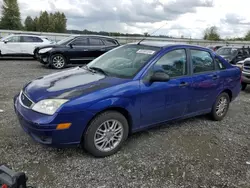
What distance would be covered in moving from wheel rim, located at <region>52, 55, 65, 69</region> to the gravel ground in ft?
24.0

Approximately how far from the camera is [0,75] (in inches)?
360

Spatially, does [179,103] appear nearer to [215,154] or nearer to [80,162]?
[215,154]

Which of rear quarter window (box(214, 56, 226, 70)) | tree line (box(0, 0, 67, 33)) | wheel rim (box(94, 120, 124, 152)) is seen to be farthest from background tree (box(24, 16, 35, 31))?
wheel rim (box(94, 120, 124, 152))

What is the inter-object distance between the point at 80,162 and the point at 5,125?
1.85 m

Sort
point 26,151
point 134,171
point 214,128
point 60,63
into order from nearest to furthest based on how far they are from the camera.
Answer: point 134,171
point 26,151
point 214,128
point 60,63

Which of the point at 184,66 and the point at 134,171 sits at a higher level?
the point at 184,66

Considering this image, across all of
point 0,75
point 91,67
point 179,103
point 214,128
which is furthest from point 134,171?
point 0,75

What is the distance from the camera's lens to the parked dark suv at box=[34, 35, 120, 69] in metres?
11.6

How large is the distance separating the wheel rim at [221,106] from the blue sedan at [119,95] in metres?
0.18

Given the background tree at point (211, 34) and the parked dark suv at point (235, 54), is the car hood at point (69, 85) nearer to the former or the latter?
the parked dark suv at point (235, 54)

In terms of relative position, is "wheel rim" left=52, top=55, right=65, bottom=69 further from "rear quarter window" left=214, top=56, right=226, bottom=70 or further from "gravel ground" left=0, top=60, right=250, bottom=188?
"rear quarter window" left=214, top=56, right=226, bottom=70

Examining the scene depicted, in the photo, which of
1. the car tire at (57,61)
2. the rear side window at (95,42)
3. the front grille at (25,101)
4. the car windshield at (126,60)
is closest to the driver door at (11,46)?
the car tire at (57,61)

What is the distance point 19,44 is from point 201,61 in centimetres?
1240

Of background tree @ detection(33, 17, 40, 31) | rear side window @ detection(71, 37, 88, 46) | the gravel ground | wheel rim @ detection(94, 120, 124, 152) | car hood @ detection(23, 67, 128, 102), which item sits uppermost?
background tree @ detection(33, 17, 40, 31)
